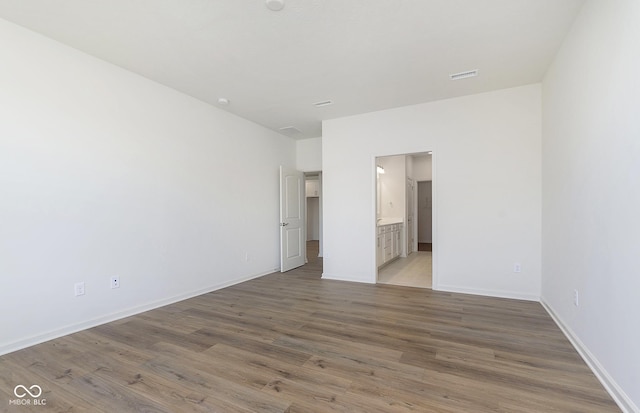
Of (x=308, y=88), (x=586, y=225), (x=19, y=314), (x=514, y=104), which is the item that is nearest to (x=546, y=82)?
(x=514, y=104)

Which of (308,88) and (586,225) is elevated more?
(308,88)

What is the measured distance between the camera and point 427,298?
378cm

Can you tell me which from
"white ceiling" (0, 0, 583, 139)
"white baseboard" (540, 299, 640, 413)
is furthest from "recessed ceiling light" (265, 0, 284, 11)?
"white baseboard" (540, 299, 640, 413)

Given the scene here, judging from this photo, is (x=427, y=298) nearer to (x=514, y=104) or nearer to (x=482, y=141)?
(x=482, y=141)

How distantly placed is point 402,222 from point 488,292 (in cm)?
313

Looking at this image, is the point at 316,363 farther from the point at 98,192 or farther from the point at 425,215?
the point at 425,215

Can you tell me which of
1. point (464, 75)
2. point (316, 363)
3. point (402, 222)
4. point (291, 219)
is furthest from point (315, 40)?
point (402, 222)

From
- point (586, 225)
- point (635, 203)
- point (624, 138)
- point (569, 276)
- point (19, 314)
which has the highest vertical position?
point (624, 138)

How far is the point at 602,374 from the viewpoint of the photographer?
6.23 ft

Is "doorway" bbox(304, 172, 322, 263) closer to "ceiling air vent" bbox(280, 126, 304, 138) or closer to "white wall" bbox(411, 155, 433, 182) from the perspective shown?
"white wall" bbox(411, 155, 433, 182)

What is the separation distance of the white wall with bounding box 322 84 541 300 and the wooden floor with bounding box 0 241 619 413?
625 millimetres

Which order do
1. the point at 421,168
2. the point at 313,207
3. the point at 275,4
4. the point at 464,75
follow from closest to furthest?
the point at 275,4 → the point at 464,75 → the point at 421,168 → the point at 313,207

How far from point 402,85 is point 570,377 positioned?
10.6 ft

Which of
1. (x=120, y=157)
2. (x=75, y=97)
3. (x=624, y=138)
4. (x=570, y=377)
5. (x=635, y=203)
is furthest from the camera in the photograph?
(x=120, y=157)
